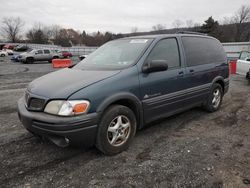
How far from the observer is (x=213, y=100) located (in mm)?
5770

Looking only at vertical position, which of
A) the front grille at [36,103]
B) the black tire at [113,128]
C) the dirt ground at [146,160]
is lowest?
the dirt ground at [146,160]

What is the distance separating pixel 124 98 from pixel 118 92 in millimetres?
142

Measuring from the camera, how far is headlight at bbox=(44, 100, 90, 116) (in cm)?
307

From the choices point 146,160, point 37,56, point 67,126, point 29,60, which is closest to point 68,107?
point 67,126

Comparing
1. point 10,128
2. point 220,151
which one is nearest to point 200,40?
point 220,151

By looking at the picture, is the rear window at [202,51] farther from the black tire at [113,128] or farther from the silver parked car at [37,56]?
the silver parked car at [37,56]

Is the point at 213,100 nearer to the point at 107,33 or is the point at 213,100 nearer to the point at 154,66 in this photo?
the point at 154,66

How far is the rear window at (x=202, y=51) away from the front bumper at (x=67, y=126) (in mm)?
2559

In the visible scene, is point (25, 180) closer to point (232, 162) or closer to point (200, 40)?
point (232, 162)

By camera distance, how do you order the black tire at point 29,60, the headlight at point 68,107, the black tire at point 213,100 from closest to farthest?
1. the headlight at point 68,107
2. the black tire at point 213,100
3. the black tire at point 29,60

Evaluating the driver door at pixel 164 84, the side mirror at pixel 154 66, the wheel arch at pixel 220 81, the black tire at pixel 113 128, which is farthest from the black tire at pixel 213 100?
the black tire at pixel 113 128

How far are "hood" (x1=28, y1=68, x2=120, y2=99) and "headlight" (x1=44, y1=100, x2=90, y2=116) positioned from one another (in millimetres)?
93

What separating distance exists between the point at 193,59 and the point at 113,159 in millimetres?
2703

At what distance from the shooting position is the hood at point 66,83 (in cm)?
322
